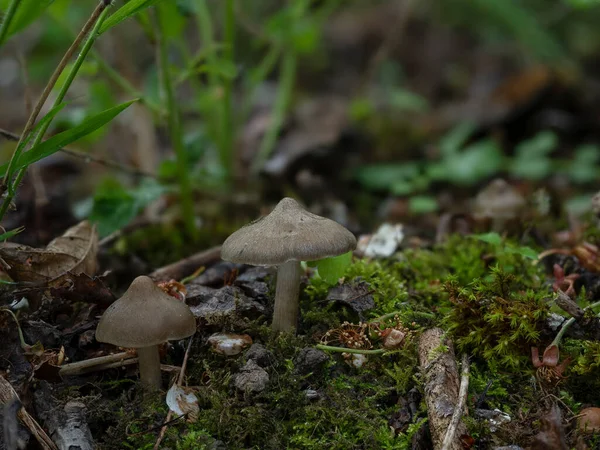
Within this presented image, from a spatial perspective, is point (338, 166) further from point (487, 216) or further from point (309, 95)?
point (309, 95)

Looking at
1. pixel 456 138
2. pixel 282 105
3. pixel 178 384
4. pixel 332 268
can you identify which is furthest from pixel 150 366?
pixel 456 138

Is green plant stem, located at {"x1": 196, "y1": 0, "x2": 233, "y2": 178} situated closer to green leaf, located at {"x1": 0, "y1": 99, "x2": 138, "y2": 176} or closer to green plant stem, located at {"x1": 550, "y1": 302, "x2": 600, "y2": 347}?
green leaf, located at {"x1": 0, "y1": 99, "x2": 138, "y2": 176}

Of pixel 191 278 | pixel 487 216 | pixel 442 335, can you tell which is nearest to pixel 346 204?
pixel 487 216

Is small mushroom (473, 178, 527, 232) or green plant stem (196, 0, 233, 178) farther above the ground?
green plant stem (196, 0, 233, 178)

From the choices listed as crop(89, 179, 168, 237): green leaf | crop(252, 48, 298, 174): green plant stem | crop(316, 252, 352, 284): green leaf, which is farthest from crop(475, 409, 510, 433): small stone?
crop(252, 48, 298, 174): green plant stem

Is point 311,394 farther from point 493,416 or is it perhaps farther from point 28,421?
point 28,421

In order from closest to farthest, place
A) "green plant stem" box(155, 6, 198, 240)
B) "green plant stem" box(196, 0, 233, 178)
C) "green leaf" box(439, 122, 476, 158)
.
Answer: "green plant stem" box(155, 6, 198, 240), "green plant stem" box(196, 0, 233, 178), "green leaf" box(439, 122, 476, 158)
